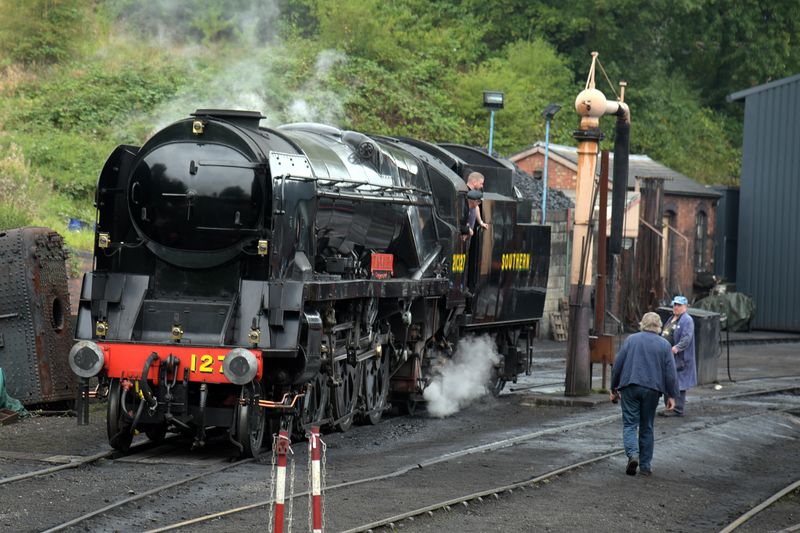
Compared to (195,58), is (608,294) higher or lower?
lower

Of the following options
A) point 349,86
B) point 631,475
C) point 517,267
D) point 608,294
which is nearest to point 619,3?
point 349,86

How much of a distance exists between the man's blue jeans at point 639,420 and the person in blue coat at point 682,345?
4.78 m

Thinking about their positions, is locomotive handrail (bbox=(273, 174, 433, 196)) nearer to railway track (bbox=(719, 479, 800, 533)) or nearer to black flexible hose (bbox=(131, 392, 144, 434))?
black flexible hose (bbox=(131, 392, 144, 434))

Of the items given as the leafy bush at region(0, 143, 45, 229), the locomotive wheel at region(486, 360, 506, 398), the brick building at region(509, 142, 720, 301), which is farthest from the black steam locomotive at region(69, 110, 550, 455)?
the brick building at region(509, 142, 720, 301)

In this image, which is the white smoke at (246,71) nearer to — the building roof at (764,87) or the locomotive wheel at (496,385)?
the locomotive wheel at (496,385)

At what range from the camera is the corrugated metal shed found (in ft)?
120

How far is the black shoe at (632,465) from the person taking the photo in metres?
11.5

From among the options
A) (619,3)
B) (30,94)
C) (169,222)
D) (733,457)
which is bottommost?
(733,457)

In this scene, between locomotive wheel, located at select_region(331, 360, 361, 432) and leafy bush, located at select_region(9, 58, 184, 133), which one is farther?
leafy bush, located at select_region(9, 58, 184, 133)

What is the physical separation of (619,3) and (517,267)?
32.8m

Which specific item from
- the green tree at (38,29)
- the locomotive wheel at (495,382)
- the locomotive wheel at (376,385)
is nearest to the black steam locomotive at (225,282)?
the locomotive wheel at (376,385)

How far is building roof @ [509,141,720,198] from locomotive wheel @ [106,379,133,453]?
24.7 m

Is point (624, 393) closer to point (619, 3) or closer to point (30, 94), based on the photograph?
point (30, 94)

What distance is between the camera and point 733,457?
13406 mm
